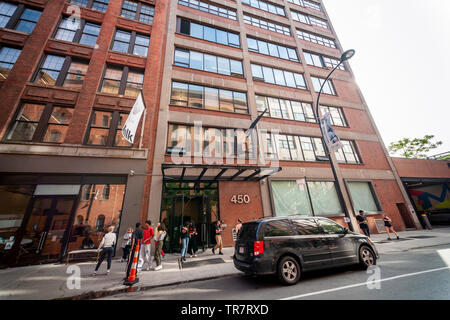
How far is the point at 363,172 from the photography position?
620 inches

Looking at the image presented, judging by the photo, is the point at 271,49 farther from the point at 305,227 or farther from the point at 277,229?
the point at 277,229

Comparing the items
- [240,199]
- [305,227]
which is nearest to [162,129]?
[240,199]

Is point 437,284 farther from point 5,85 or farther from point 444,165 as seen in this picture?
point 444,165

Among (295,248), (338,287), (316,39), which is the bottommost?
(338,287)

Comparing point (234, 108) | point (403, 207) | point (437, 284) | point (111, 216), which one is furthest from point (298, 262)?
point (403, 207)

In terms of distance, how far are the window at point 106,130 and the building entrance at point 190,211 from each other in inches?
176

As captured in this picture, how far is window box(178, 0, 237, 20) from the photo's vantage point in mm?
17139

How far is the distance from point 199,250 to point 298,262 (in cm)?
700

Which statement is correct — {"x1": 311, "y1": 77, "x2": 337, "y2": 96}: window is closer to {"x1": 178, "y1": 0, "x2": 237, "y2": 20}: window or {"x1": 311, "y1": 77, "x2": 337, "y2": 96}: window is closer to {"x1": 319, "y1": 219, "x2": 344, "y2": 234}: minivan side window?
{"x1": 178, "y1": 0, "x2": 237, "y2": 20}: window

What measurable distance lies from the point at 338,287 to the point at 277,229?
1985 mm

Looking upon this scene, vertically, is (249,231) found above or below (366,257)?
above

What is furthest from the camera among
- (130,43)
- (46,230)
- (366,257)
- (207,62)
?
(207,62)

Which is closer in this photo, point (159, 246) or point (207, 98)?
point (159, 246)

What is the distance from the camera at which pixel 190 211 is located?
1120cm
